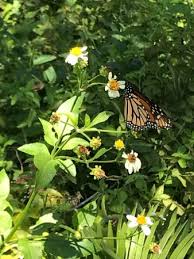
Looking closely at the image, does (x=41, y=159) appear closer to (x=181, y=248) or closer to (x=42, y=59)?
(x=181, y=248)

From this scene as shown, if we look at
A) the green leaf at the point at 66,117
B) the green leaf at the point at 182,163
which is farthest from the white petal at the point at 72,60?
the green leaf at the point at 182,163

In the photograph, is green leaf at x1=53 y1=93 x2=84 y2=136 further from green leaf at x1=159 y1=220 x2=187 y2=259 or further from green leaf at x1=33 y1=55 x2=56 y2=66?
green leaf at x1=33 y1=55 x2=56 y2=66

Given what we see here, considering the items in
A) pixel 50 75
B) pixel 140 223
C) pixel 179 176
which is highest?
pixel 50 75

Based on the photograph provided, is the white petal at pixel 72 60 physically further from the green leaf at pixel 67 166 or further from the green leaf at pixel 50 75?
the green leaf at pixel 50 75

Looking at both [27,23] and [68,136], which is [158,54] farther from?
[68,136]

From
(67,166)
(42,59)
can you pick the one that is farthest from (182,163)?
(67,166)
